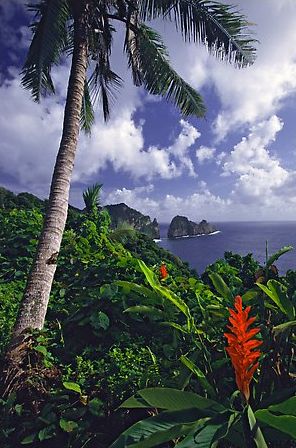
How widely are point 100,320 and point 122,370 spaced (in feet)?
1.86

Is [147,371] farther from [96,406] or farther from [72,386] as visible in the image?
[72,386]

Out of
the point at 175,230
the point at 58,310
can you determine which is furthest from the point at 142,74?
the point at 175,230

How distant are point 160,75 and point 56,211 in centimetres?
397

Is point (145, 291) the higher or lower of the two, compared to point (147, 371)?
higher

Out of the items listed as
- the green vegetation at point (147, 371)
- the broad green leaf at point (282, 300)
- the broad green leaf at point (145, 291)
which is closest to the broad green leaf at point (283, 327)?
the green vegetation at point (147, 371)

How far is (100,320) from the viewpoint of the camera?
334 cm

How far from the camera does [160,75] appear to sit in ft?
22.5

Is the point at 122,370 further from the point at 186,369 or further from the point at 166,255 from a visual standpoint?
the point at 166,255

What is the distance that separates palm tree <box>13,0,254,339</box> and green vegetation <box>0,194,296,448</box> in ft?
2.04

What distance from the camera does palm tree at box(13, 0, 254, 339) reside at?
163 inches

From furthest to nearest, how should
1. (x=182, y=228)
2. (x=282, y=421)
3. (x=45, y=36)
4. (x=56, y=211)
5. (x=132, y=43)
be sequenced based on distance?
(x=182, y=228)
(x=132, y=43)
(x=45, y=36)
(x=56, y=211)
(x=282, y=421)

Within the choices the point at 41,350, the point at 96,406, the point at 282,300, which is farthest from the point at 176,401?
the point at 41,350

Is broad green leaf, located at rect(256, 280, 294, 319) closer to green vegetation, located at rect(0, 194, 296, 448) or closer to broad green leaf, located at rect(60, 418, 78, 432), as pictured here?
green vegetation, located at rect(0, 194, 296, 448)

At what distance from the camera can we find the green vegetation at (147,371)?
6.22ft
